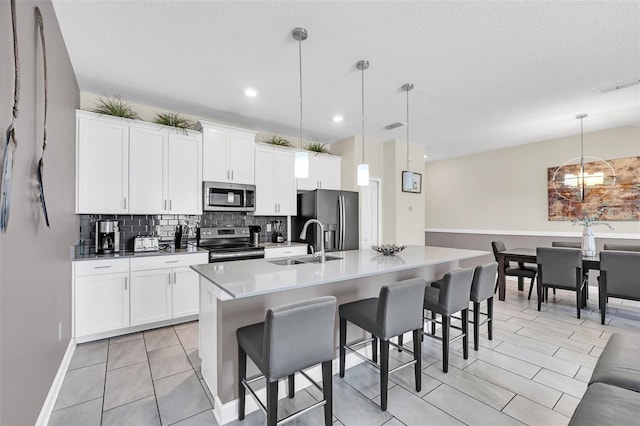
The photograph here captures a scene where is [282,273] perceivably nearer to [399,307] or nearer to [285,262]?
[285,262]

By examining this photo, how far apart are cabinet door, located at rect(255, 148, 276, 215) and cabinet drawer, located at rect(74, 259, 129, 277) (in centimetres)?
183

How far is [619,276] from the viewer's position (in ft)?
11.2

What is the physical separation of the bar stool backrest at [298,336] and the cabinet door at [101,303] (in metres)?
2.41

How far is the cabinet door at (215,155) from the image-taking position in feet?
12.5

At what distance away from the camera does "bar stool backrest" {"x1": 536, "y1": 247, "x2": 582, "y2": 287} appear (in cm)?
370

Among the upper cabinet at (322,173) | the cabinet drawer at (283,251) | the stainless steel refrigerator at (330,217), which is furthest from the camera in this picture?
the upper cabinet at (322,173)

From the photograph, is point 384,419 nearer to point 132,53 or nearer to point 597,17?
point 597,17

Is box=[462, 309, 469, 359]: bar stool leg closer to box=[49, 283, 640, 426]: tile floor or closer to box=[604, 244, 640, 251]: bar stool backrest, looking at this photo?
box=[49, 283, 640, 426]: tile floor

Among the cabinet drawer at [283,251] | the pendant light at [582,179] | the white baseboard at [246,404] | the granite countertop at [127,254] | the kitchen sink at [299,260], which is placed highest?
the pendant light at [582,179]

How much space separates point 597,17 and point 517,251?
11.2ft

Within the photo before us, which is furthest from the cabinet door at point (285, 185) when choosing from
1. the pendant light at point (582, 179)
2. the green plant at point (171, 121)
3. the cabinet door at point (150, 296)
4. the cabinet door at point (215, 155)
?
the pendant light at point (582, 179)

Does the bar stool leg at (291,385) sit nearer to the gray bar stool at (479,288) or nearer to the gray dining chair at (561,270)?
the gray bar stool at (479,288)

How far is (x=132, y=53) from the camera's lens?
257cm

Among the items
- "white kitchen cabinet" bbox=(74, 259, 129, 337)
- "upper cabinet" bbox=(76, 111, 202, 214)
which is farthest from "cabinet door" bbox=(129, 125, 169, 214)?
"white kitchen cabinet" bbox=(74, 259, 129, 337)
